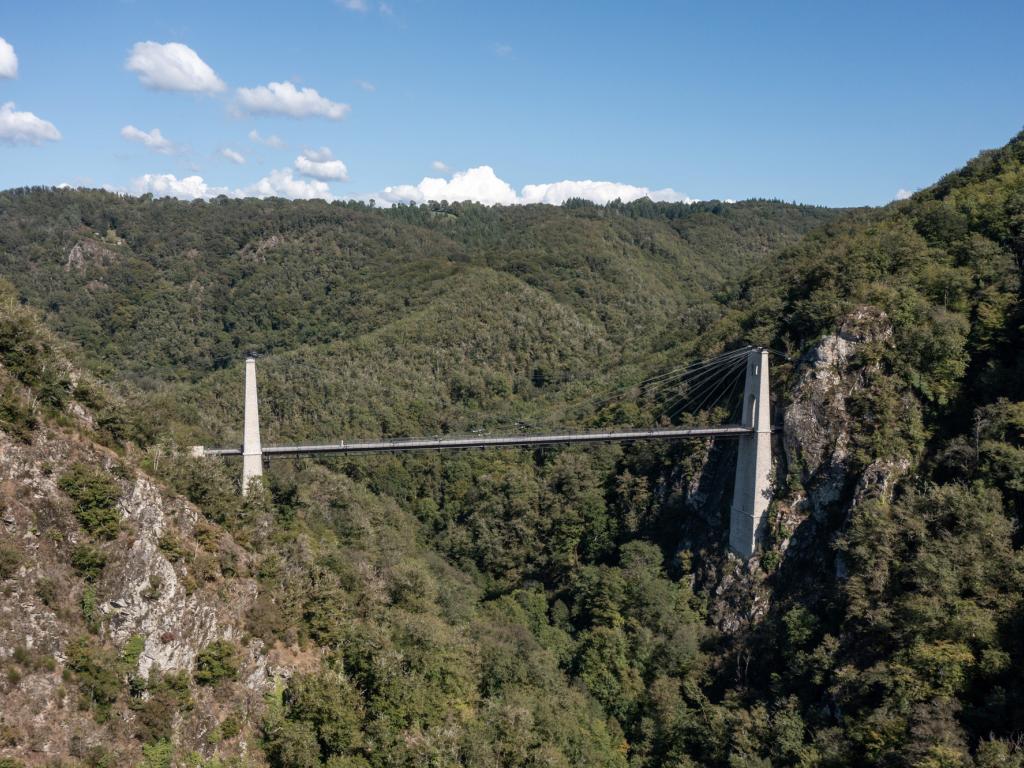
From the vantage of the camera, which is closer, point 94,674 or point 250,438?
point 94,674

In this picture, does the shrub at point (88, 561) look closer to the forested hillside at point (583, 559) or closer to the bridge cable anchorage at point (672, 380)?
the forested hillside at point (583, 559)

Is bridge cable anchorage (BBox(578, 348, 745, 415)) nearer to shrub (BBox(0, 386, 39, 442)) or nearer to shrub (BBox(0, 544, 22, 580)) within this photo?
shrub (BBox(0, 386, 39, 442))

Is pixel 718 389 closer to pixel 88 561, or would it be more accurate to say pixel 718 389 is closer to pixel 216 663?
pixel 216 663

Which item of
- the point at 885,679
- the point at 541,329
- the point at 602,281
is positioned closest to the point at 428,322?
the point at 541,329

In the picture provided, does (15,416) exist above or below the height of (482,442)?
above

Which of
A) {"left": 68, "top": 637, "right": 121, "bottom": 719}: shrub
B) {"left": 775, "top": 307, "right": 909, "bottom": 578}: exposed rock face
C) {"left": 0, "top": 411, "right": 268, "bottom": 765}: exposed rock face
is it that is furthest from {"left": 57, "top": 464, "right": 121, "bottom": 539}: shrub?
{"left": 775, "top": 307, "right": 909, "bottom": 578}: exposed rock face

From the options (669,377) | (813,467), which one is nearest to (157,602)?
(813,467)

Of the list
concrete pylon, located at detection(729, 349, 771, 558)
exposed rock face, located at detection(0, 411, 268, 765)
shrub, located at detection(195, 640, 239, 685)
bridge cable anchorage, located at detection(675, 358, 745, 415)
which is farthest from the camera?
bridge cable anchorage, located at detection(675, 358, 745, 415)
